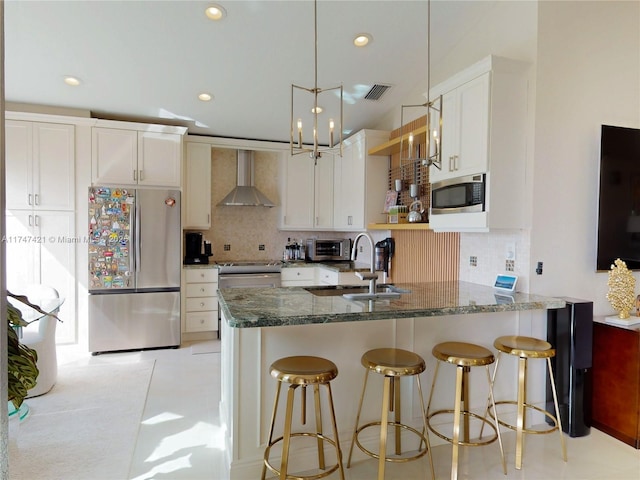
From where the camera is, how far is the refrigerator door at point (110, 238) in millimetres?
4094

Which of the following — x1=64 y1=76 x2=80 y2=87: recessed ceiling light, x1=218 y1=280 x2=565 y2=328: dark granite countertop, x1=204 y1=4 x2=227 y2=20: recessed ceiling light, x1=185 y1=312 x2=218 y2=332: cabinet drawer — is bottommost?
x1=185 y1=312 x2=218 y2=332: cabinet drawer

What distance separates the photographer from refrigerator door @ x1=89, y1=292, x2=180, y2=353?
4.15 meters

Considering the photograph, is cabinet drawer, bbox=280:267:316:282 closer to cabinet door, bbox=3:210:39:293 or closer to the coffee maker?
the coffee maker

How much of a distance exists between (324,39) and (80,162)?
2913 mm

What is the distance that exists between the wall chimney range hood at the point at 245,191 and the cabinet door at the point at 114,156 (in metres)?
1.17

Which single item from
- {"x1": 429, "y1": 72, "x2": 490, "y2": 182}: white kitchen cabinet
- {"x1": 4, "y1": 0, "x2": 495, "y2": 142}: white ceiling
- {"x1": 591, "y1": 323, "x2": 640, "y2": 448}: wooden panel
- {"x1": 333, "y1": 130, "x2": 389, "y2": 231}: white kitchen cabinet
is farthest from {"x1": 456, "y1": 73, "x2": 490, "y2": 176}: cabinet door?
{"x1": 333, "y1": 130, "x2": 389, "y2": 231}: white kitchen cabinet

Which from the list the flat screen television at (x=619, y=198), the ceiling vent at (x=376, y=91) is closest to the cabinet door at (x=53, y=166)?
the ceiling vent at (x=376, y=91)

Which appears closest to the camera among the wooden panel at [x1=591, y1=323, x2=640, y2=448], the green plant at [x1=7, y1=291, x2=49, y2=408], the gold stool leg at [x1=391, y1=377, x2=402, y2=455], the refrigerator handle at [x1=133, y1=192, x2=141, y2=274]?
the green plant at [x1=7, y1=291, x2=49, y2=408]

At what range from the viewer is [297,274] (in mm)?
5008

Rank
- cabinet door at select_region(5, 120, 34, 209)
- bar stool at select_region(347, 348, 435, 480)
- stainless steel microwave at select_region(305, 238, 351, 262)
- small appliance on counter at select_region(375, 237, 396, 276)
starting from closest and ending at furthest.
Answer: bar stool at select_region(347, 348, 435, 480), cabinet door at select_region(5, 120, 34, 209), small appliance on counter at select_region(375, 237, 396, 276), stainless steel microwave at select_region(305, 238, 351, 262)

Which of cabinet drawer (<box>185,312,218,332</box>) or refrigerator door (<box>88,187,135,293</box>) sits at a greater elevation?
refrigerator door (<box>88,187,135,293</box>)

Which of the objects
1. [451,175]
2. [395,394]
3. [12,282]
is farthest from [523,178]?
[12,282]

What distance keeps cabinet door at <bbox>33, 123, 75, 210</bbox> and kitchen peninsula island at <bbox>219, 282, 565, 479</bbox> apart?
2.78 meters

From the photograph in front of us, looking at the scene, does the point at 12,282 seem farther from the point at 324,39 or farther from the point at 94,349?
the point at 324,39
